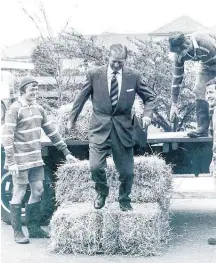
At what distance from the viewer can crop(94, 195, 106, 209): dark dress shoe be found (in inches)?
251

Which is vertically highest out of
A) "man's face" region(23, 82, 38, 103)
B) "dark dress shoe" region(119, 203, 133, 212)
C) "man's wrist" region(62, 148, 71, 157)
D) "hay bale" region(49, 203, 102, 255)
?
"man's face" region(23, 82, 38, 103)

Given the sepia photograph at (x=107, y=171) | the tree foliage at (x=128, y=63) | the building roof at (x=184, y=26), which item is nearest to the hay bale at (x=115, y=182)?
the sepia photograph at (x=107, y=171)

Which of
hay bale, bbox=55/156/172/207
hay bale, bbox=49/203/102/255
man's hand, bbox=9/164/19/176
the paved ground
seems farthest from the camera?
hay bale, bbox=55/156/172/207

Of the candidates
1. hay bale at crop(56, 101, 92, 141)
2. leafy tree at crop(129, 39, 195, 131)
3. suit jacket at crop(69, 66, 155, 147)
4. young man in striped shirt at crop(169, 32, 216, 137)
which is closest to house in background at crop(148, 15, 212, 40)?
leafy tree at crop(129, 39, 195, 131)

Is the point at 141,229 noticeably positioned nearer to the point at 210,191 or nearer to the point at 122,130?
the point at 122,130

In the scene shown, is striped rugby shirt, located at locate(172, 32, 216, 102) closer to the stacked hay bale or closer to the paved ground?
the paved ground

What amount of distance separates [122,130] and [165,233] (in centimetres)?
146

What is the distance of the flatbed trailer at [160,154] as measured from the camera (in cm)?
752

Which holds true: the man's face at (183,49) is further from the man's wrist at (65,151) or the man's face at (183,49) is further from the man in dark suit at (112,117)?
the man's wrist at (65,151)

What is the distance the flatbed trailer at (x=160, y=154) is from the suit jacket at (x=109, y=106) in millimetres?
1153

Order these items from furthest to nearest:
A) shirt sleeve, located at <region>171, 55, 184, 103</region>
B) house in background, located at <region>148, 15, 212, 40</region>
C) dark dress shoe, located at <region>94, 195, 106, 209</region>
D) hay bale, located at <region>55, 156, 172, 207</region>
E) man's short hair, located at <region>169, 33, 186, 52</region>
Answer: house in background, located at <region>148, 15, 212, 40</region> → shirt sleeve, located at <region>171, 55, 184, 103</region> → man's short hair, located at <region>169, 33, 186, 52</region> → hay bale, located at <region>55, 156, 172, 207</region> → dark dress shoe, located at <region>94, 195, 106, 209</region>

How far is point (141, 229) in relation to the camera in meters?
6.15

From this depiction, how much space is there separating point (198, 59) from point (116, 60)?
2288mm

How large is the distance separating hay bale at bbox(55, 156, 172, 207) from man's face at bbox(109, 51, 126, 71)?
1267 millimetres
